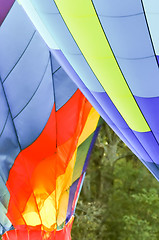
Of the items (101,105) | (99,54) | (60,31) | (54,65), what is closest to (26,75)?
(54,65)

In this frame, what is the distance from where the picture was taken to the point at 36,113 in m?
3.56

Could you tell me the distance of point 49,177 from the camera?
12.0 ft

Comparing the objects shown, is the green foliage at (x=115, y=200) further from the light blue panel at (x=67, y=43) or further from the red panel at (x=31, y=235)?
the light blue panel at (x=67, y=43)

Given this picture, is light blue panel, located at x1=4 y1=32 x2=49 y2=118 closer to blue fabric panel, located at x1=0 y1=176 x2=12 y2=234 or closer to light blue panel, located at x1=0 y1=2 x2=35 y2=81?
light blue panel, located at x1=0 y1=2 x2=35 y2=81

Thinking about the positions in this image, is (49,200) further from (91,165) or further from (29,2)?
(91,165)

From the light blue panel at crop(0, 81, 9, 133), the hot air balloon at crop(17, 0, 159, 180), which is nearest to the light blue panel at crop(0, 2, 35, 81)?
the light blue panel at crop(0, 81, 9, 133)

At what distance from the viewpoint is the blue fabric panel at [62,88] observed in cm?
355

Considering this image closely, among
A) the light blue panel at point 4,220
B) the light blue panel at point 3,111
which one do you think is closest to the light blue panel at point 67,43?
the light blue panel at point 3,111

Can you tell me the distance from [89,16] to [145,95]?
1.38ft

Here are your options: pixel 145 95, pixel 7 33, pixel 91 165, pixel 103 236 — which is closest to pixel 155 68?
pixel 145 95

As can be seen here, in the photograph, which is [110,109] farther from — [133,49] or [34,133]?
[34,133]

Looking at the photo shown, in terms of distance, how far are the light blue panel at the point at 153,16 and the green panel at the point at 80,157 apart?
4.71ft

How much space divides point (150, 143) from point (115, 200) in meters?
4.68

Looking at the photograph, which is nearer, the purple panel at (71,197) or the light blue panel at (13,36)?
the light blue panel at (13,36)
